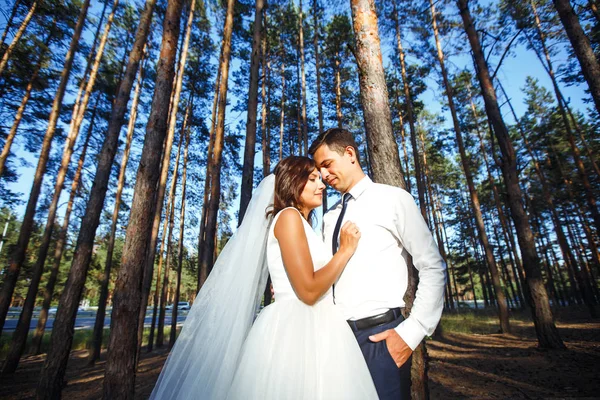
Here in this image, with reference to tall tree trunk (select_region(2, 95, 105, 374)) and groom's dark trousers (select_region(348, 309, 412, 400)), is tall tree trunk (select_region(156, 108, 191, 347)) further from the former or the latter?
groom's dark trousers (select_region(348, 309, 412, 400))

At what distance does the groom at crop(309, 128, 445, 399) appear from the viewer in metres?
1.43

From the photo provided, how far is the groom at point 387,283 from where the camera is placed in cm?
143

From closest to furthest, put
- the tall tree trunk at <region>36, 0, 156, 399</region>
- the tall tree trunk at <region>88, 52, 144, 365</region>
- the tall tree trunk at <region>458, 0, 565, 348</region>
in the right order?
the tall tree trunk at <region>36, 0, 156, 399</region>, the tall tree trunk at <region>458, 0, 565, 348</region>, the tall tree trunk at <region>88, 52, 144, 365</region>

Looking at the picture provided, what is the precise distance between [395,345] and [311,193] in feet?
3.63

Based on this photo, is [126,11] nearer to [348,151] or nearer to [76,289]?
[76,289]

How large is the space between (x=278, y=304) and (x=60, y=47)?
50.8ft

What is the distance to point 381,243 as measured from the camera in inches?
66.2

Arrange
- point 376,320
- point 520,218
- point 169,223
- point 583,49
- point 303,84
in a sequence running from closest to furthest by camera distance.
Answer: point 376,320 → point 583,49 → point 520,218 → point 303,84 → point 169,223

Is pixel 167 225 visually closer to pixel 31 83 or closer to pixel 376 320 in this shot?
pixel 31 83

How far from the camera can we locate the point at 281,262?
70.2 inches

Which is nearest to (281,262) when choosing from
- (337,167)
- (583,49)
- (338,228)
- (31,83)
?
(338,228)

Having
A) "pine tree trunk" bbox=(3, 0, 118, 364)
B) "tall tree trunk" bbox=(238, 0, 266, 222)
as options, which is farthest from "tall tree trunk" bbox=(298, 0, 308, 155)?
"pine tree trunk" bbox=(3, 0, 118, 364)

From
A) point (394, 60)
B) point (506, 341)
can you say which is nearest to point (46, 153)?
point (394, 60)

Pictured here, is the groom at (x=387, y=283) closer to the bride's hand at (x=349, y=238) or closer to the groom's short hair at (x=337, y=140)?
the bride's hand at (x=349, y=238)
